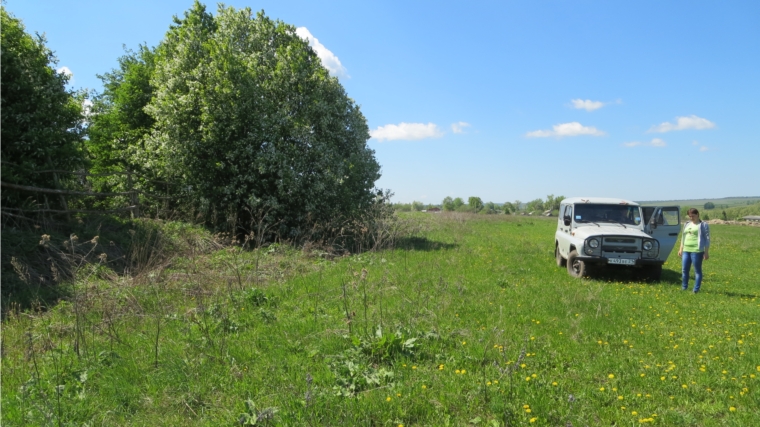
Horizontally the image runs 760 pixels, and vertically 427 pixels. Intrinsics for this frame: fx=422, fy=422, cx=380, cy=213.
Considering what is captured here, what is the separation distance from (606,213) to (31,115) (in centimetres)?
1591

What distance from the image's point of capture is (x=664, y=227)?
11.4 meters

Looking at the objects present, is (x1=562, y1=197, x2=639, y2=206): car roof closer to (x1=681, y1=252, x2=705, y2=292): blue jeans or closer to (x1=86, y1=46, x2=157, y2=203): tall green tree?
(x1=681, y1=252, x2=705, y2=292): blue jeans

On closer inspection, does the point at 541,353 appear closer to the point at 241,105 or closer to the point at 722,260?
the point at 241,105

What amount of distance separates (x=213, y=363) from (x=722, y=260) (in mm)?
18940

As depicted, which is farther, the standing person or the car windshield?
the car windshield

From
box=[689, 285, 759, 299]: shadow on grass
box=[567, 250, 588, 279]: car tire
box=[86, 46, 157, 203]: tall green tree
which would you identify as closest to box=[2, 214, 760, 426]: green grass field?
box=[689, 285, 759, 299]: shadow on grass

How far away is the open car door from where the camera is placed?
1129 cm

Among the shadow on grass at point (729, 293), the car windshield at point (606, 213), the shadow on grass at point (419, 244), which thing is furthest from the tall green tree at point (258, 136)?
the shadow on grass at point (729, 293)

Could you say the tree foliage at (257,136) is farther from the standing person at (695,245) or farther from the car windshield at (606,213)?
the standing person at (695,245)

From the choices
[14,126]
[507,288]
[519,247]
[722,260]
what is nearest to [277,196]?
[14,126]

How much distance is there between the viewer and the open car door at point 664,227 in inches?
444

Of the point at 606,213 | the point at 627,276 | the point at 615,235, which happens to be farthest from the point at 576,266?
the point at 606,213

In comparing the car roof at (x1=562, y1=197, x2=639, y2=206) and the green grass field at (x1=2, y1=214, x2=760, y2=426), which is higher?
the car roof at (x1=562, y1=197, x2=639, y2=206)

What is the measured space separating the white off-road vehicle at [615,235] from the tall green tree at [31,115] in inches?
566
